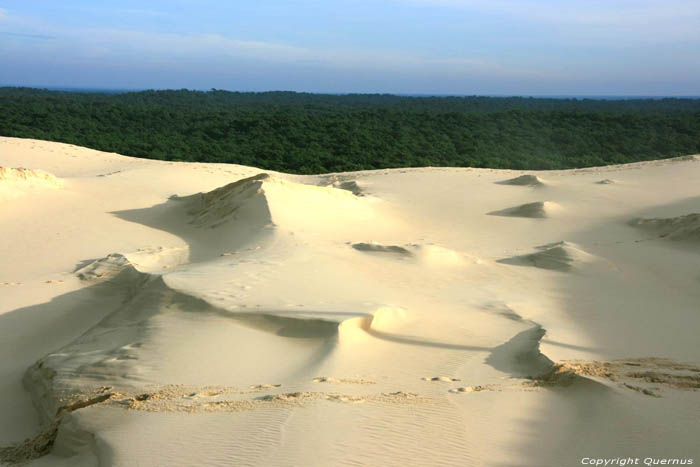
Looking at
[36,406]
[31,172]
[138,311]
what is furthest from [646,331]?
[31,172]

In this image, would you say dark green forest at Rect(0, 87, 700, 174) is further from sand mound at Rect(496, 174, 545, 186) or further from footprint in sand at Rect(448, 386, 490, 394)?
footprint in sand at Rect(448, 386, 490, 394)

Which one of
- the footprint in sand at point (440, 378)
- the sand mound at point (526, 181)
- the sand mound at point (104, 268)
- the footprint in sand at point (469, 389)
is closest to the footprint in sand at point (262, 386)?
the footprint in sand at point (440, 378)

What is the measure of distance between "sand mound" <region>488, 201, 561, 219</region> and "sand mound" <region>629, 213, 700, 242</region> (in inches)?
67.9

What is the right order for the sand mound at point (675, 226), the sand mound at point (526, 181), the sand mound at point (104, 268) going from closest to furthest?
1. the sand mound at point (104, 268)
2. the sand mound at point (675, 226)
3. the sand mound at point (526, 181)

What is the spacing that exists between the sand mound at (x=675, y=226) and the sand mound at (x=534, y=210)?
1724 mm

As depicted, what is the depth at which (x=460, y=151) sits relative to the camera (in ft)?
121

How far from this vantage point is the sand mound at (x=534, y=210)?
1493 centimetres

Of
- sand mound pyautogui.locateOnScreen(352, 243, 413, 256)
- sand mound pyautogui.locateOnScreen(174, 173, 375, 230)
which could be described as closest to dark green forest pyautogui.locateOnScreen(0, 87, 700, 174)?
sand mound pyautogui.locateOnScreen(174, 173, 375, 230)

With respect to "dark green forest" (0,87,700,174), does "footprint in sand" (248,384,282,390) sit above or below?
below

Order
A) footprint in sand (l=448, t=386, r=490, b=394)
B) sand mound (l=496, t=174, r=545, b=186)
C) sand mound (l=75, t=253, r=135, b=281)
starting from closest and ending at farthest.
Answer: footprint in sand (l=448, t=386, r=490, b=394)
sand mound (l=75, t=253, r=135, b=281)
sand mound (l=496, t=174, r=545, b=186)

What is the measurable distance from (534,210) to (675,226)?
10.0 feet

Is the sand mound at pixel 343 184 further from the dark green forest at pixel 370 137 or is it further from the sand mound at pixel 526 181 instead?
the dark green forest at pixel 370 137

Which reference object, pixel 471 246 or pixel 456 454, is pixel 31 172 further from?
pixel 456 454

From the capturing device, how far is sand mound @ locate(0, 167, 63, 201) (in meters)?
14.2
